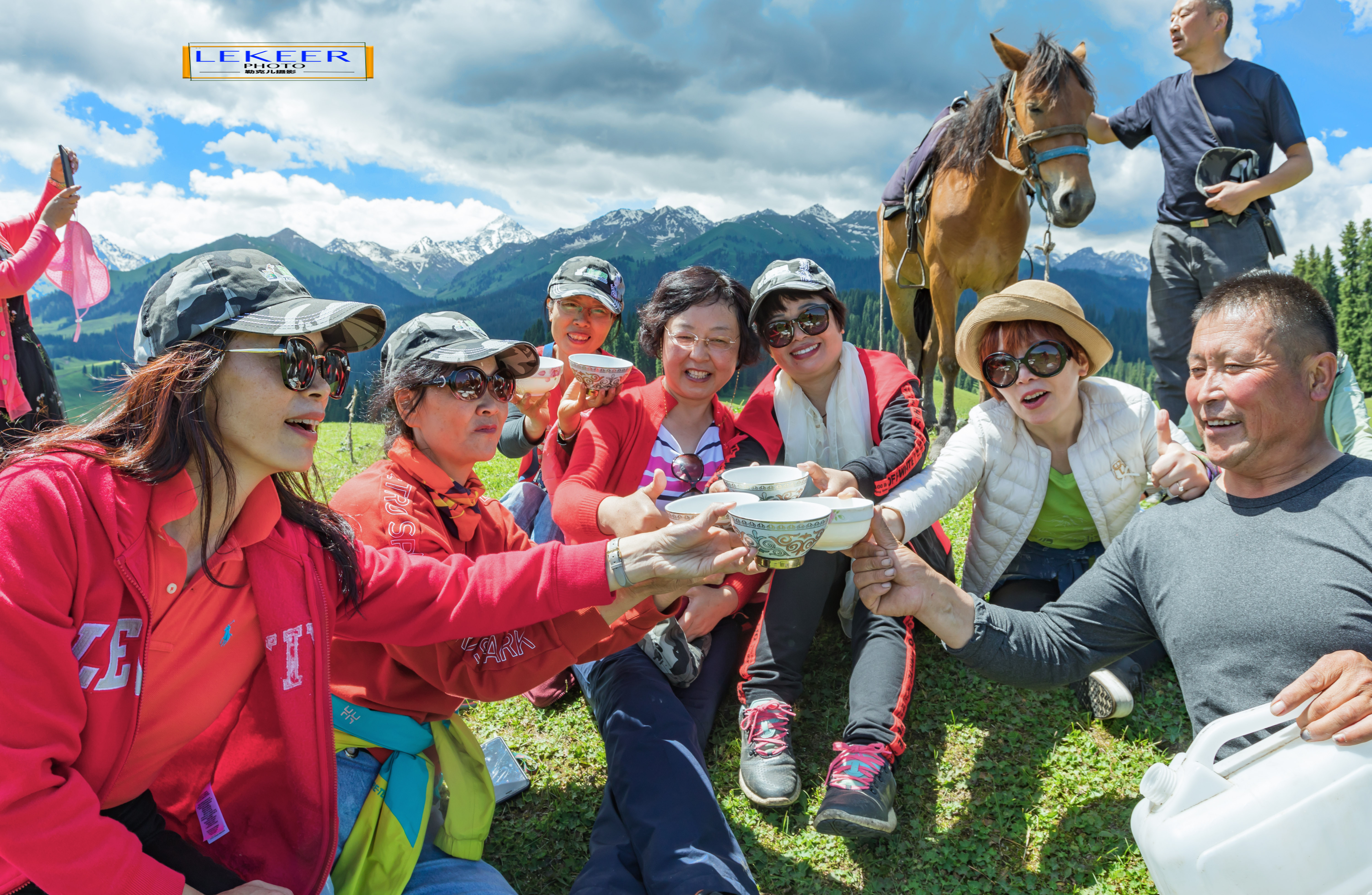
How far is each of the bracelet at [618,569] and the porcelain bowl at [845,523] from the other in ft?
2.25

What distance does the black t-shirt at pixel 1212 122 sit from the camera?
5770 mm

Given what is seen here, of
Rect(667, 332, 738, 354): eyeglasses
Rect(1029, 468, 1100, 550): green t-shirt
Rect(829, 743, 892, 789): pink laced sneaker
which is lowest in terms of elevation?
Rect(829, 743, 892, 789): pink laced sneaker

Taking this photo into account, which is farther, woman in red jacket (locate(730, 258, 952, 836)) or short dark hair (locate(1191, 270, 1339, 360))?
woman in red jacket (locate(730, 258, 952, 836))

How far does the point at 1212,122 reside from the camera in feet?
19.4

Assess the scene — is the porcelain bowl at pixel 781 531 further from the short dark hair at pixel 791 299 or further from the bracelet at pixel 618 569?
the short dark hair at pixel 791 299

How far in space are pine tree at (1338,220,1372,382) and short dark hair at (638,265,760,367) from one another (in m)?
77.4

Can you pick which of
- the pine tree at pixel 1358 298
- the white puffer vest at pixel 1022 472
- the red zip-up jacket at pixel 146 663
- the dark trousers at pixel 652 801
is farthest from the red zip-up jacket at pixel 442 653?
the pine tree at pixel 1358 298

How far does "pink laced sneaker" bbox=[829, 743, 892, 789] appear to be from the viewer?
9.82 ft

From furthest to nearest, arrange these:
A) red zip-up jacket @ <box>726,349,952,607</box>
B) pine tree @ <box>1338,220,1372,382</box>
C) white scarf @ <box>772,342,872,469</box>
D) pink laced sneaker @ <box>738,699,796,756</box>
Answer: pine tree @ <box>1338,220,1372,382</box>
white scarf @ <box>772,342,872,469</box>
red zip-up jacket @ <box>726,349,952,607</box>
pink laced sneaker @ <box>738,699,796,756</box>

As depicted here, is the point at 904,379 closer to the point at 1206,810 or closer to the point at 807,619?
the point at 807,619

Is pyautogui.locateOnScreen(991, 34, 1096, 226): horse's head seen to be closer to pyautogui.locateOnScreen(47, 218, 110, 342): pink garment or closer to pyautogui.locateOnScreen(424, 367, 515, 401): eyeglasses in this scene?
pyautogui.locateOnScreen(424, 367, 515, 401): eyeglasses

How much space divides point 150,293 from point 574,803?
275 centimetres

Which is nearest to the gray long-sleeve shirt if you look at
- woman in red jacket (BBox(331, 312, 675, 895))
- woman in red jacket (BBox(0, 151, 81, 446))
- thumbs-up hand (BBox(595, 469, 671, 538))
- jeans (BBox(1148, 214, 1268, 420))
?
thumbs-up hand (BBox(595, 469, 671, 538))

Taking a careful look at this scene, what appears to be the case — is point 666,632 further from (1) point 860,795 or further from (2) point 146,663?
(2) point 146,663
